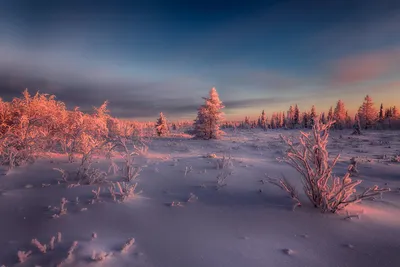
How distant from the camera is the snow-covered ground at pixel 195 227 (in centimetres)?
263

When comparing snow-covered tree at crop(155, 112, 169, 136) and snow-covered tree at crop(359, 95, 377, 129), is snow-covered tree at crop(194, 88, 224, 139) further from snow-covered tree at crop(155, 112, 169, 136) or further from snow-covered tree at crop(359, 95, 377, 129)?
snow-covered tree at crop(359, 95, 377, 129)

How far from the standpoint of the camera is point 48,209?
383cm

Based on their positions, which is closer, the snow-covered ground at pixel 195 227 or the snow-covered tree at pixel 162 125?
the snow-covered ground at pixel 195 227

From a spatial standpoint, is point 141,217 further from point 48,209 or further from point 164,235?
point 48,209

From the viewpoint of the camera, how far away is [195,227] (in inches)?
134

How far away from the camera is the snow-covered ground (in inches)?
104

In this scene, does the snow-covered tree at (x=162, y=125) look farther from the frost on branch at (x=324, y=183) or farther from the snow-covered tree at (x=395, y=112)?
the snow-covered tree at (x=395, y=112)

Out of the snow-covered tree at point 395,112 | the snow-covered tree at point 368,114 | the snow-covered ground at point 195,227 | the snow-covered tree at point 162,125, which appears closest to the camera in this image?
the snow-covered ground at point 195,227

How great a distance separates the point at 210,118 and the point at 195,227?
17.9 meters

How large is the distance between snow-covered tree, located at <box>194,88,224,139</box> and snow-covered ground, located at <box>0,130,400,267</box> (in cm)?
1525

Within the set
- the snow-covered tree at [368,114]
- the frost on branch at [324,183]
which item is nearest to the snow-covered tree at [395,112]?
the snow-covered tree at [368,114]

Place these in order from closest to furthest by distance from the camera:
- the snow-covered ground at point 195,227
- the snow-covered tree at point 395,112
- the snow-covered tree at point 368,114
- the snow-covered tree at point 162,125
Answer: the snow-covered ground at point 195,227
the snow-covered tree at point 162,125
the snow-covered tree at point 368,114
the snow-covered tree at point 395,112

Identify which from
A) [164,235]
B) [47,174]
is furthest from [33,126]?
[164,235]

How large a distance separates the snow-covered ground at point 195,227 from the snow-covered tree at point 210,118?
15.2 metres
